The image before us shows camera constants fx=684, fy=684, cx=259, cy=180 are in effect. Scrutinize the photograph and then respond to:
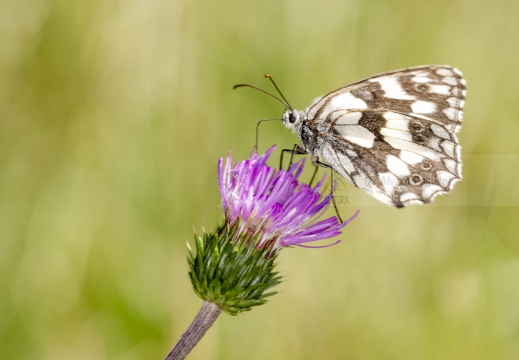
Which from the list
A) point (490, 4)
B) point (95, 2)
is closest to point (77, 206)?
point (95, 2)

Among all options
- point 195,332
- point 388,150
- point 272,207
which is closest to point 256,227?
point 272,207

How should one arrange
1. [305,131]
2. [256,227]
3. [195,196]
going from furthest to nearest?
1. [195,196]
2. [305,131]
3. [256,227]

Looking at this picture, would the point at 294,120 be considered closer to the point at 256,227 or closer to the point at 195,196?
the point at 256,227

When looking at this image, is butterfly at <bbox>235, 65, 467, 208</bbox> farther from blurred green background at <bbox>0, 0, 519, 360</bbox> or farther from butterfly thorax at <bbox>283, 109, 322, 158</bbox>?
blurred green background at <bbox>0, 0, 519, 360</bbox>

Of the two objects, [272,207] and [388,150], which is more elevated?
[272,207]

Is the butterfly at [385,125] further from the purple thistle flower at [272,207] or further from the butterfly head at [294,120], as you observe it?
the purple thistle flower at [272,207]

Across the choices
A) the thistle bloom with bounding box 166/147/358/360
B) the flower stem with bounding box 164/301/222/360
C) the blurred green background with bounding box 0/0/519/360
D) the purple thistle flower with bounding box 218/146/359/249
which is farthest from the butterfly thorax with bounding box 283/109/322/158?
the flower stem with bounding box 164/301/222/360

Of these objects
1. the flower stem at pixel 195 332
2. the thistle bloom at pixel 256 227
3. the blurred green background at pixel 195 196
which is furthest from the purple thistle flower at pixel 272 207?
the blurred green background at pixel 195 196
